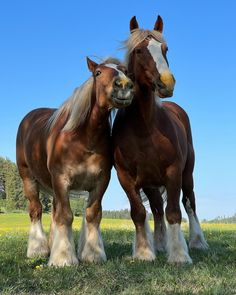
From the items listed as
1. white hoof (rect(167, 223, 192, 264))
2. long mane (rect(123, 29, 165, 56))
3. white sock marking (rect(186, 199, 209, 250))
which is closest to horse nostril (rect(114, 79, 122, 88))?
long mane (rect(123, 29, 165, 56))

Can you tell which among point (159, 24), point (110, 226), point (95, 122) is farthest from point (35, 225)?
point (110, 226)

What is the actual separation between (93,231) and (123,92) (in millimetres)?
2111

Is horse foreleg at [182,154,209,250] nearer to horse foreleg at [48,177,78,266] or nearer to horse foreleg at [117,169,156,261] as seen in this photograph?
horse foreleg at [117,169,156,261]

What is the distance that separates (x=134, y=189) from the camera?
6.26 m

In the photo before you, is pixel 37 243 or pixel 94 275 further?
pixel 37 243

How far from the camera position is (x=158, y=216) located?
7.69m

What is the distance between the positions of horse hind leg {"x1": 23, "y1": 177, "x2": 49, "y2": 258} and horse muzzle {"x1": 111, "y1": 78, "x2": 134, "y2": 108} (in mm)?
3006

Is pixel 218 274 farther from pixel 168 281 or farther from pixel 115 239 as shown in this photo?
pixel 115 239

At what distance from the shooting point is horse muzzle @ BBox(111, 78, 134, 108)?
5598mm

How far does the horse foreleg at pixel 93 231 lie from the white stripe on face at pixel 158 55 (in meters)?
1.83

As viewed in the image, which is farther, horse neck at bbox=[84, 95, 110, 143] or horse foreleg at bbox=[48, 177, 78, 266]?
horse neck at bbox=[84, 95, 110, 143]

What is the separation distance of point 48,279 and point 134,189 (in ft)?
6.28

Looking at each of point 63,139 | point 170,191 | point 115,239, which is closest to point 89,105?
point 63,139

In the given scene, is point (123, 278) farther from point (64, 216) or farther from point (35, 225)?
point (35, 225)
